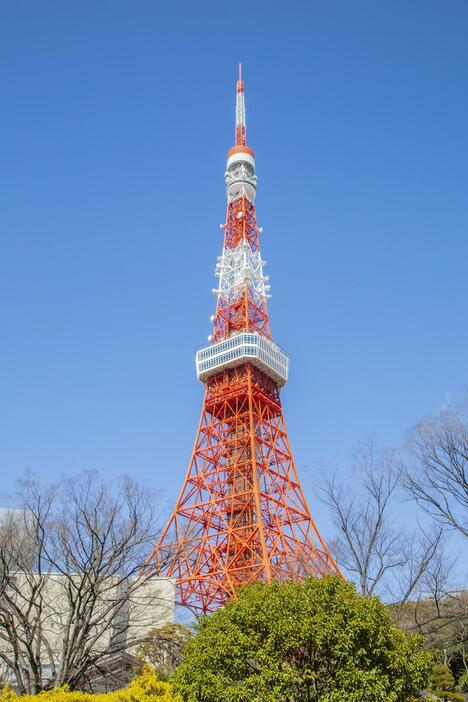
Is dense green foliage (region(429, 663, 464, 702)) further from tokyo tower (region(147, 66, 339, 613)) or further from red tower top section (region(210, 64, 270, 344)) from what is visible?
red tower top section (region(210, 64, 270, 344))

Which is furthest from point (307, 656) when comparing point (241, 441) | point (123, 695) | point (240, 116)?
point (240, 116)

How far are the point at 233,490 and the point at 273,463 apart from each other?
256cm

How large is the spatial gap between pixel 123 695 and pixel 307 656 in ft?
9.56

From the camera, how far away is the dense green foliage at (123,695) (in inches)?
312

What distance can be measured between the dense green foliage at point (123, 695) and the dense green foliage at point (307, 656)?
0.60 m

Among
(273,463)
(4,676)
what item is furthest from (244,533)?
(4,676)

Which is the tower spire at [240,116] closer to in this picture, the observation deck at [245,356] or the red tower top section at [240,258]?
the red tower top section at [240,258]

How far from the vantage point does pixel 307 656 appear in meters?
9.53

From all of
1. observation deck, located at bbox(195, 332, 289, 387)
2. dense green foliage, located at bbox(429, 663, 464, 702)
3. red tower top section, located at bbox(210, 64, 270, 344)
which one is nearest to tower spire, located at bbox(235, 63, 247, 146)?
red tower top section, located at bbox(210, 64, 270, 344)

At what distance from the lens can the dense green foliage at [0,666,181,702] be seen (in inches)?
312

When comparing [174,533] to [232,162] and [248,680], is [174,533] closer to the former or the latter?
[248,680]

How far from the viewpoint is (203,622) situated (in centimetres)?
1109

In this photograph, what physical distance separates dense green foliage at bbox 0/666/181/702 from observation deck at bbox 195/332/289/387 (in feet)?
71.1

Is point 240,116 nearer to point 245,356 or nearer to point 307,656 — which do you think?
point 245,356
